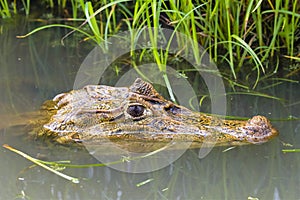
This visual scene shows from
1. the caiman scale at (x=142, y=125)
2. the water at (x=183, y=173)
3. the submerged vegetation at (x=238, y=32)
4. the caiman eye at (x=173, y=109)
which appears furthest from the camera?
the submerged vegetation at (x=238, y=32)

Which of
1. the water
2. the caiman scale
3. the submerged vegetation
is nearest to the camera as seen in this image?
the water

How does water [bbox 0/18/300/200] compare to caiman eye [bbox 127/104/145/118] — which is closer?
water [bbox 0/18/300/200]

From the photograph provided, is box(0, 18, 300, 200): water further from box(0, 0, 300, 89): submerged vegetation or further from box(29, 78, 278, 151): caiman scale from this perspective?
box(0, 0, 300, 89): submerged vegetation

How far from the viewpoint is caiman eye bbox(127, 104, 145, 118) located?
389 centimetres

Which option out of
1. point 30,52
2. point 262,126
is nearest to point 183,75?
point 262,126

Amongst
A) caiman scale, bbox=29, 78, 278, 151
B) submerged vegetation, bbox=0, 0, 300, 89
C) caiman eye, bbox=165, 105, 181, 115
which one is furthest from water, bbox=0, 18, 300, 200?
submerged vegetation, bbox=0, 0, 300, 89

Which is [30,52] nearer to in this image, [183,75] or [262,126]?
[183,75]

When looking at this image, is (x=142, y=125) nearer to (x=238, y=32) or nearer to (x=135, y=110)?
(x=135, y=110)

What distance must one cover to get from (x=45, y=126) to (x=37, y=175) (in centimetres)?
64

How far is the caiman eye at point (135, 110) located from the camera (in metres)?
3.89

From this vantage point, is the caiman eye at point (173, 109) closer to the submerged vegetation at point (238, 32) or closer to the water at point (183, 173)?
the water at point (183, 173)

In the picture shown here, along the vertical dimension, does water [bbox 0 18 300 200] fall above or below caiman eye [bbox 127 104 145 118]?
below

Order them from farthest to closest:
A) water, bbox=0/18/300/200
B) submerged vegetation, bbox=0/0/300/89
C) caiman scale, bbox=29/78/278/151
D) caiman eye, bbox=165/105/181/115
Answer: submerged vegetation, bbox=0/0/300/89
caiman eye, bbox=165/105/181/115
caiman scale, bbox=29/78/278/151
water, bbox=0/18/300/200

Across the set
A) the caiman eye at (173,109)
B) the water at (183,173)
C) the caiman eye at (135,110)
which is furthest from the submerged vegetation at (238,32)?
the caiman eye at (135,110)
